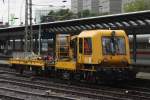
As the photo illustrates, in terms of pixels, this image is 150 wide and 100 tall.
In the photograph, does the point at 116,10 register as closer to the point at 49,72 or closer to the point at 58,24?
the point at 58,24

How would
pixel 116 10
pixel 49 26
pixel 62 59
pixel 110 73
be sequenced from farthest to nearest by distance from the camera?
pixel 116 10 < pixel 49 26 < pixel 62 59 < pixel 110 73

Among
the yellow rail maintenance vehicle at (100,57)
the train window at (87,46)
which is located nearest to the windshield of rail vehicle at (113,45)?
the yellow rail maintenance vehicle at (100,57)

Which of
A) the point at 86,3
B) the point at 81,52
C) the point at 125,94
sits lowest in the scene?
the point at 125,94

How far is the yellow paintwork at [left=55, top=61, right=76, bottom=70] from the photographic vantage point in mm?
23100

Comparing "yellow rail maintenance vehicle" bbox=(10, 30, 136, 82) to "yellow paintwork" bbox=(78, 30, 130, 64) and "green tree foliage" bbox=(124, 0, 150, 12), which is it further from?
"green tree foliage" bbox=(124, 0, 150, 12)

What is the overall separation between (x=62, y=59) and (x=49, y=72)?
8.64 ft

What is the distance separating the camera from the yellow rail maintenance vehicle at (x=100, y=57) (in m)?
21.2

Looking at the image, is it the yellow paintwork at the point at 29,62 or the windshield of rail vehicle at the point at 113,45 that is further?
the yellow paintwork at the point at 29,62

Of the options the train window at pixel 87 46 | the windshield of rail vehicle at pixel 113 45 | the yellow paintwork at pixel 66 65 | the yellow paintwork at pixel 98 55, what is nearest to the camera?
the yellow paintwork at pixel 98 55

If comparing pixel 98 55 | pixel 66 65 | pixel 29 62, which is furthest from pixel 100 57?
pixel 29 62

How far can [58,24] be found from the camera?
3828 centimetres

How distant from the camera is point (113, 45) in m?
22.0

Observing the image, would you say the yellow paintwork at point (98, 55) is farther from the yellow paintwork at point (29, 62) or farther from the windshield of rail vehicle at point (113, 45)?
the yellow paintwork at point (29, 62)

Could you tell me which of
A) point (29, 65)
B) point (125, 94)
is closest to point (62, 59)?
point (29, 65)
